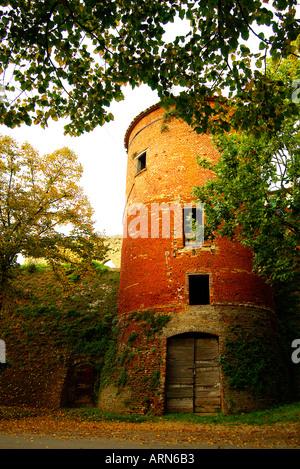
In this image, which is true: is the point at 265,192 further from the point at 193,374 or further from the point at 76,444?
the point at 76,444

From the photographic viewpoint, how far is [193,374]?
11.0 metres

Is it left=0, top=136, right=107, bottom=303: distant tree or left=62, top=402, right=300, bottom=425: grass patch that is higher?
left=0, top=136, right=107, bottom=303: distant tree

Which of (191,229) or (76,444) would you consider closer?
(76,444)

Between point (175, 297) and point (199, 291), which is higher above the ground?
point (199, 291)

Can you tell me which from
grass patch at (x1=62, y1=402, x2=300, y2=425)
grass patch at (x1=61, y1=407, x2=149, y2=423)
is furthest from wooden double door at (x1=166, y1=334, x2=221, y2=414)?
grass patch at (x1=61, y1=407, x2=149, y2=423)

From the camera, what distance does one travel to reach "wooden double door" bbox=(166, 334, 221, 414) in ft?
34.7

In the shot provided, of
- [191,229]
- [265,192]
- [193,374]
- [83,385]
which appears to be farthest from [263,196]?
[83,385]

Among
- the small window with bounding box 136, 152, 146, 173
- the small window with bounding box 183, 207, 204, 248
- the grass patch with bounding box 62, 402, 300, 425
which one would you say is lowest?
the grass patch with bounding box 62, 402, 300, 425

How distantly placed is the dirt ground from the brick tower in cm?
141

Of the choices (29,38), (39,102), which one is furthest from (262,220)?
(29,38)

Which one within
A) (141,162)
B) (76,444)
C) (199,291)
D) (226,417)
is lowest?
(226,417)

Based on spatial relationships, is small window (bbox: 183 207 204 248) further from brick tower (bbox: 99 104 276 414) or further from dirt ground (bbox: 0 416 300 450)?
dirt ground (bbox: 0 416 300 450)

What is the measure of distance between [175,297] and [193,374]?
2720 mm
